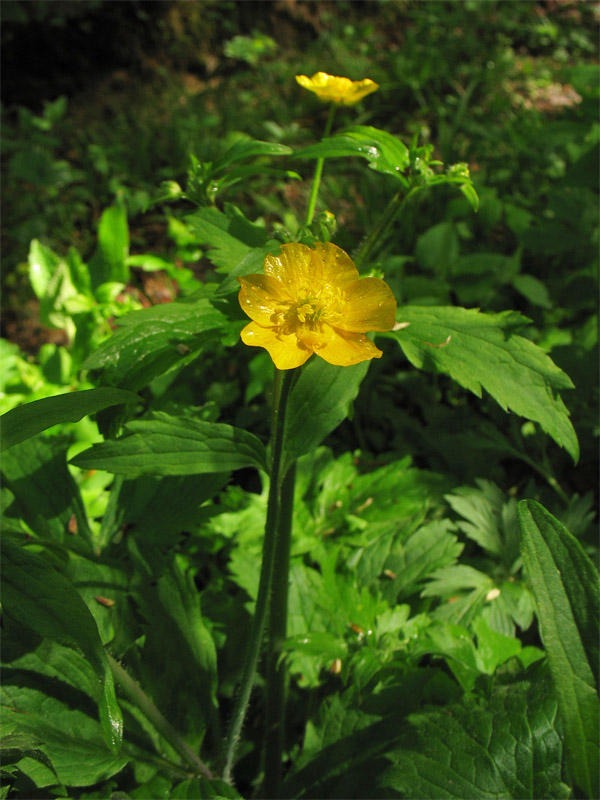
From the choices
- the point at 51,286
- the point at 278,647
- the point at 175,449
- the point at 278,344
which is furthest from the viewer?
the point at 51,286

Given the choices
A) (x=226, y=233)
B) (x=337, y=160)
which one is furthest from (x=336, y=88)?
(x=337, y=160)

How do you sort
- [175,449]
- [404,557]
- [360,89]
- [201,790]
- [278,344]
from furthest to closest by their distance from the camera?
[404,557] → [360,89] → [201,790] → [175,449] → [278,344]

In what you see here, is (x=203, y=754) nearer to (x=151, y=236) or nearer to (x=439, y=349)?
(x=439, y=349)

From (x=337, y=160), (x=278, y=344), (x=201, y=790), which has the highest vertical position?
(x=278, y=344)

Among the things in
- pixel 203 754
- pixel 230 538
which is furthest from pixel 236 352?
pixel 203 754

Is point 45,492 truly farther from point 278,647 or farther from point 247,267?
point 247,267

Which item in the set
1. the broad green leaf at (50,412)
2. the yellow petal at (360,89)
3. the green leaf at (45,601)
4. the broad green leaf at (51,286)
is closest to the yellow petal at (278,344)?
the broad green leaf at (50,412)

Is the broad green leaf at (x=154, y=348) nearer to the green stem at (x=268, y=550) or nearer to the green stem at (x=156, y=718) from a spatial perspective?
the green stem at (x=268, y=550)
